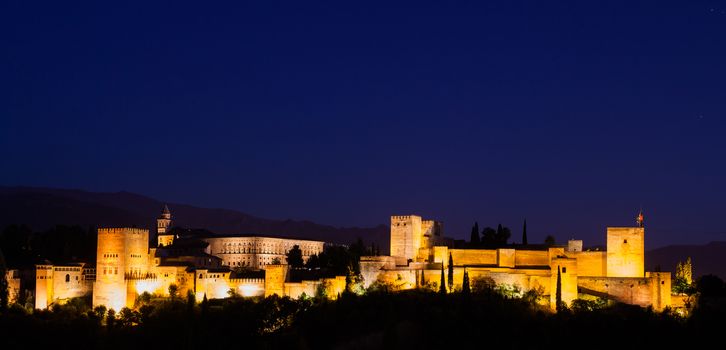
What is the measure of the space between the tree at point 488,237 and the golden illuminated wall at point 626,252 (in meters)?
10.2

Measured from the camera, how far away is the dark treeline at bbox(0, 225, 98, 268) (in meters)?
64.8

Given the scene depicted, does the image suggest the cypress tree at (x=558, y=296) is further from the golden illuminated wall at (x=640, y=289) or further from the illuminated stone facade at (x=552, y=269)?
the golden illuminated wall at (x=640, y=289)

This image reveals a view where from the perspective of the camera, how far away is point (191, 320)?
50344 mm

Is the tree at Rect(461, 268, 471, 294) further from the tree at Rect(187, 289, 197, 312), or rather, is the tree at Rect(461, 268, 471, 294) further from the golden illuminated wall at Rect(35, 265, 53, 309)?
the golden illuminated wall at Rect(35, 265, 53, 309)

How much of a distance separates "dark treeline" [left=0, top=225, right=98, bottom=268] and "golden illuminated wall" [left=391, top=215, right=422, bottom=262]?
20612mm

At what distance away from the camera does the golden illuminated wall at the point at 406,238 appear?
58594 millimetres

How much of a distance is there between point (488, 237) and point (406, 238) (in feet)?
22.7

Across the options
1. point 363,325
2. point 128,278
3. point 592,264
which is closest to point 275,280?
point 363,325

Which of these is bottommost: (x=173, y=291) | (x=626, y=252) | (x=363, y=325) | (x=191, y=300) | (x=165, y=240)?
(x=363, y=325)

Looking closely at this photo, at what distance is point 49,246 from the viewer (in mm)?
67750

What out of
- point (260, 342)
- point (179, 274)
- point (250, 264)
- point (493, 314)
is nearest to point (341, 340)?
point (260, 342)

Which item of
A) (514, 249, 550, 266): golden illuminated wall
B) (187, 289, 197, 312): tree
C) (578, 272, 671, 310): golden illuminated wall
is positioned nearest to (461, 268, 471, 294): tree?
(514, 249, 550, 266): golden illuminated wall

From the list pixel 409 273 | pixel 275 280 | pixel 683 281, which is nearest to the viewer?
pixel 409 273

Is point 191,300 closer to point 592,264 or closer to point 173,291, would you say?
point 173,291
